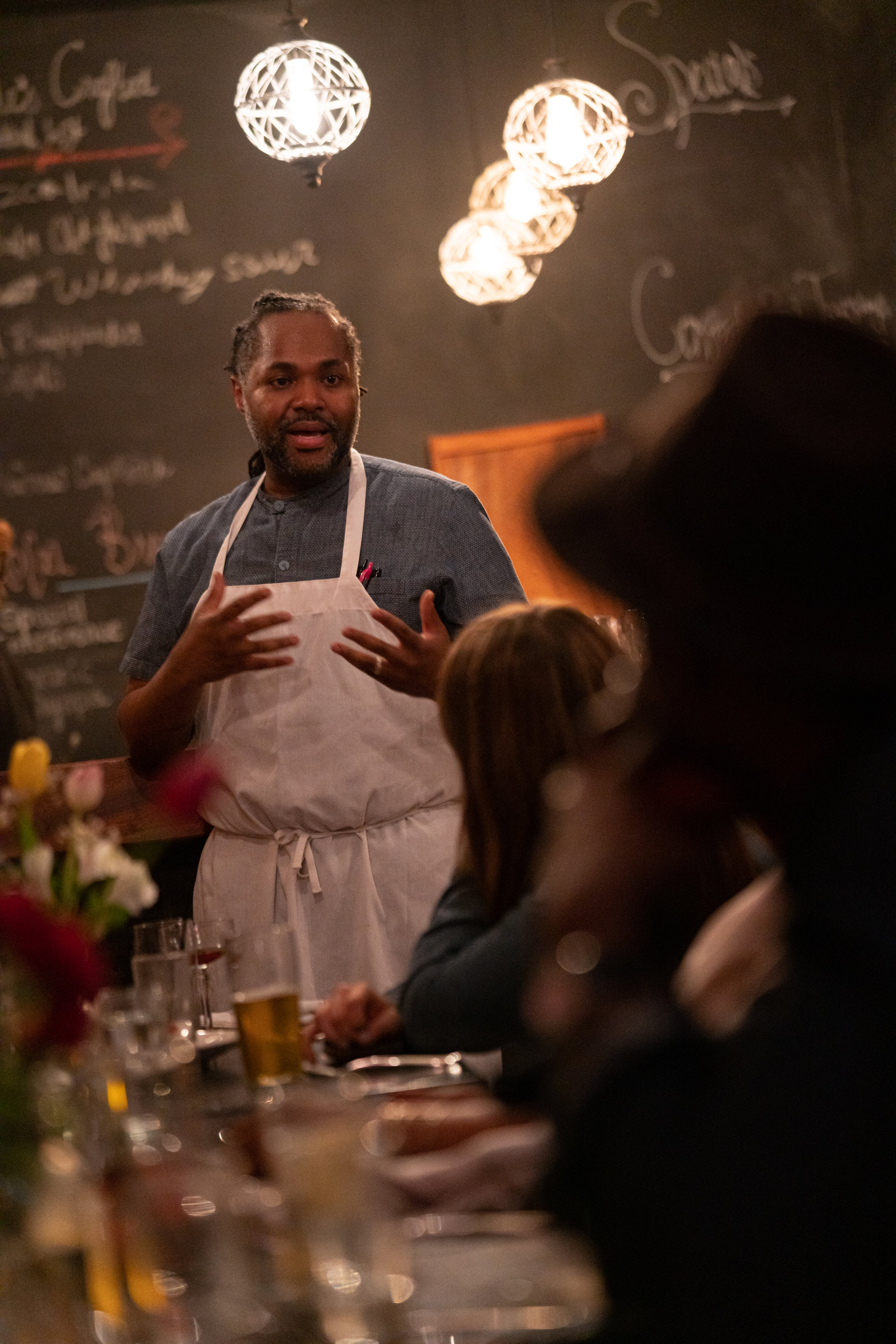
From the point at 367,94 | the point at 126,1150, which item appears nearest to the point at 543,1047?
the point at 126,1150

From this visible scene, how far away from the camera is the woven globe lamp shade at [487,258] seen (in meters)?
3.99

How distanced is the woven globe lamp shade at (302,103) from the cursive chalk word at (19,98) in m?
1.03

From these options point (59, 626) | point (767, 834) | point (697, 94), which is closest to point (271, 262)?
point (59, 626)

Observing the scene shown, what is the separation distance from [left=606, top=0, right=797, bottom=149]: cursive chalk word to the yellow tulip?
12.4 feet

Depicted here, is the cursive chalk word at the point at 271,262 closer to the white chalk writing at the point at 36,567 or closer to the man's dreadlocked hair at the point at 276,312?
the white chalk writing at the point at 36,567

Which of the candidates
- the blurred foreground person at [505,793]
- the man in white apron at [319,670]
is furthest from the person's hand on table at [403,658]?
the blurred foreground person at [505,793]

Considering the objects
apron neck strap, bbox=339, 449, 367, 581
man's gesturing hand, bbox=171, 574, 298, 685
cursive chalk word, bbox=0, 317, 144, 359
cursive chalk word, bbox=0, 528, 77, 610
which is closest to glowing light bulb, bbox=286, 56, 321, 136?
cursive chalk word, bbox=0, 317, 144, 359

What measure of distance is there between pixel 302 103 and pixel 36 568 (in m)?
1.66

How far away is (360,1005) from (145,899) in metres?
0.34

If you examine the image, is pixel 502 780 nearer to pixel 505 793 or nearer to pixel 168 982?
pixel 505 793

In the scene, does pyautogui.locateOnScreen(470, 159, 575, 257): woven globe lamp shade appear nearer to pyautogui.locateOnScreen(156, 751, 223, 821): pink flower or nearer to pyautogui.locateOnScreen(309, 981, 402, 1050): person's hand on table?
pyautogui.locateOnScreen(309, 981, 402, 1050): person's hand on table

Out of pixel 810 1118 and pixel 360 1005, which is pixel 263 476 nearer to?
pixel 360 1005

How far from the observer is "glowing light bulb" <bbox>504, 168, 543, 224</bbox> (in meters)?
3.97

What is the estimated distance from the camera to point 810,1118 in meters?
0.63
